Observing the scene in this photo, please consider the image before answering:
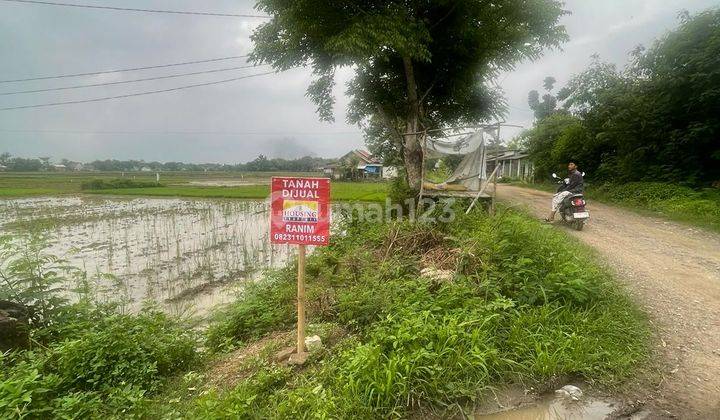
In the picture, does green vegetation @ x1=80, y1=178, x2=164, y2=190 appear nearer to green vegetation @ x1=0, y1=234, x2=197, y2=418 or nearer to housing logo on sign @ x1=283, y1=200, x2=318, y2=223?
green vegetation @ x1=0, y1=234, x2=197, y2=418

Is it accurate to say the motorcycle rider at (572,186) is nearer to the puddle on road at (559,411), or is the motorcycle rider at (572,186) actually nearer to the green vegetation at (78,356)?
the puddle on road at (559,411)

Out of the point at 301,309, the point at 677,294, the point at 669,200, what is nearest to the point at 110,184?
the point at 301,309

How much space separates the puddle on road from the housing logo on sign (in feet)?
6.87

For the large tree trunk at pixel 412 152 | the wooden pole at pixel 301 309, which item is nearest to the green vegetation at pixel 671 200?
the large tree trunk at pixel 412 152

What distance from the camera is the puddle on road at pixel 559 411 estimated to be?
2.47 meters

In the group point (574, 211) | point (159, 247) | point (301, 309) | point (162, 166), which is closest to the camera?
point (301, 309)

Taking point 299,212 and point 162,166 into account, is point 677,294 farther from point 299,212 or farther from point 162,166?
point 162,166

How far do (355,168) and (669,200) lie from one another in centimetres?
2951

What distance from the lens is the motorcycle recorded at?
7766mm

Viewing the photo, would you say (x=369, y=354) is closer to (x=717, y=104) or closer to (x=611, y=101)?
(x=717, y=104)

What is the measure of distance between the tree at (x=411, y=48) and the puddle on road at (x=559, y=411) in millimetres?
7254

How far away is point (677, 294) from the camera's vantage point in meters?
4.27

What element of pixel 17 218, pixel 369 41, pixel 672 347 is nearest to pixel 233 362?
pixel 672 347

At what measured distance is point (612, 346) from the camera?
3.11m
